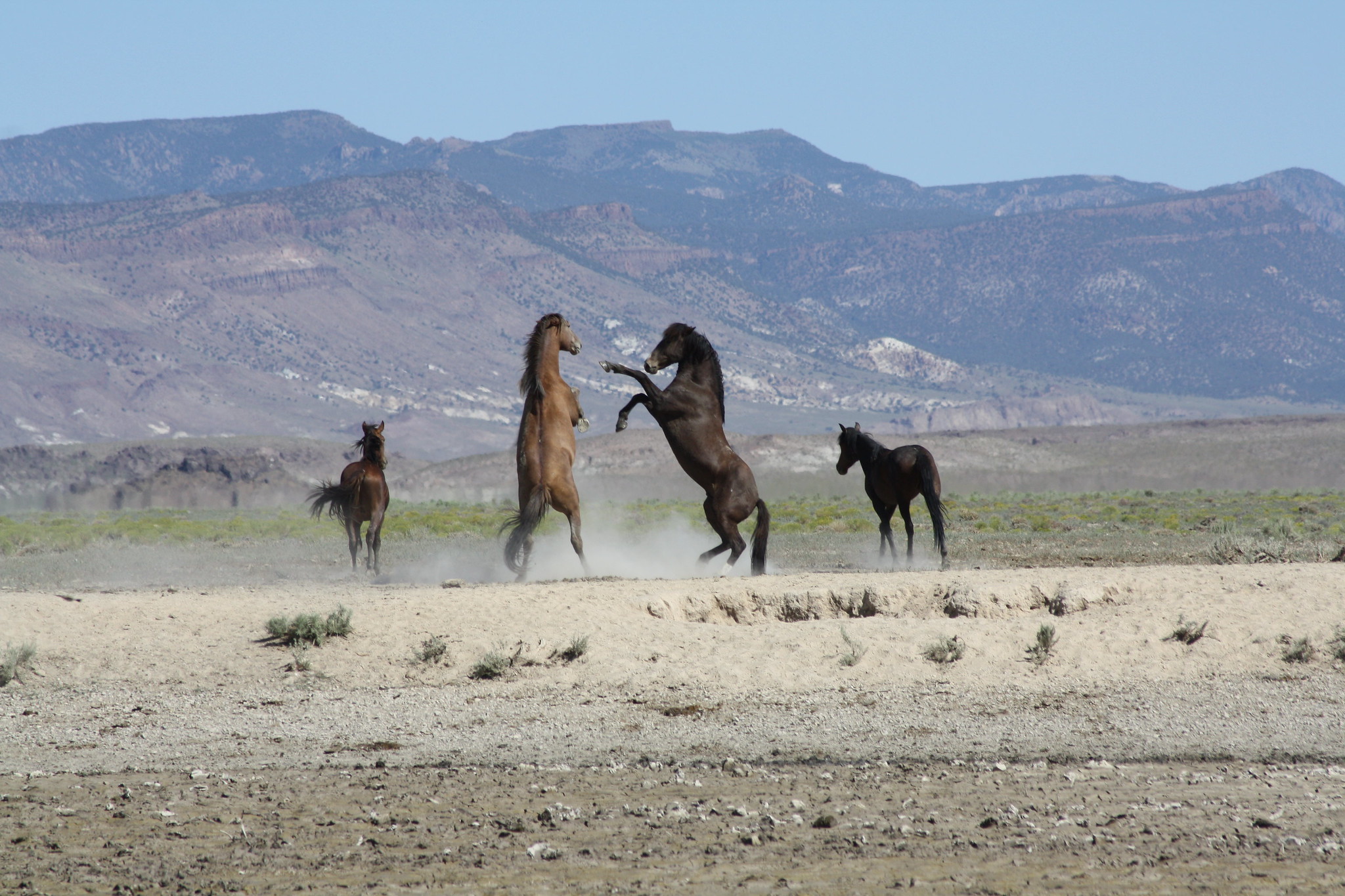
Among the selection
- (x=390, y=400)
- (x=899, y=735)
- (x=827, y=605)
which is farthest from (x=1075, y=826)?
(x=390, y=400)

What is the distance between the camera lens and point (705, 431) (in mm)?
15383

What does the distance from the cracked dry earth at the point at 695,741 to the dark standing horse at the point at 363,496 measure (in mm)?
3764

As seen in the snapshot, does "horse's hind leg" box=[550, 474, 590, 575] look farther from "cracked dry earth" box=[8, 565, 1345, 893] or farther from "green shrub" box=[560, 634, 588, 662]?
"green shrub" box=[560, 634, 588, 662]

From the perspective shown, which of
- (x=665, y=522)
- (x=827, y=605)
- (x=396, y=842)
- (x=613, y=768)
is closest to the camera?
(x=396, y=842)

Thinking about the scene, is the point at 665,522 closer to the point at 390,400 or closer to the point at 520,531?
the point at 520,531

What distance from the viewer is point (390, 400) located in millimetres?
145375

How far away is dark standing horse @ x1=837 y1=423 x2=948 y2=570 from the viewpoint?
18.1 m

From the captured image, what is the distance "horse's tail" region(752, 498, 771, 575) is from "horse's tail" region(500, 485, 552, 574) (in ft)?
7.59

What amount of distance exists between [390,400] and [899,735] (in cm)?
13910

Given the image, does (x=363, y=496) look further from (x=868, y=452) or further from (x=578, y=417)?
(x=868, y=452)

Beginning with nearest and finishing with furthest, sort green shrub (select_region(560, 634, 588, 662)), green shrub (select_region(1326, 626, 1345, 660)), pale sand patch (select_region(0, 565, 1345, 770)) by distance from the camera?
pale sand patch (select_region(0, 565, 1345, 770)), green shrub (select_region(1326, 626, 1345, 660)), green shrub (select_region(560, 634, 588, 662))

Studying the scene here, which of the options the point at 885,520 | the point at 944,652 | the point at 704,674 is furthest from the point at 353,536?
the point at 944,652

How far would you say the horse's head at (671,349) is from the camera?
15570 mm

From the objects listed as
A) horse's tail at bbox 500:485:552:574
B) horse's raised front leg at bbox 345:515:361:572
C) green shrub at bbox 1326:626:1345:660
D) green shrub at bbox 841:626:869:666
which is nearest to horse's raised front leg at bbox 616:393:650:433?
horse's tail at bbox 500:485:552:574
